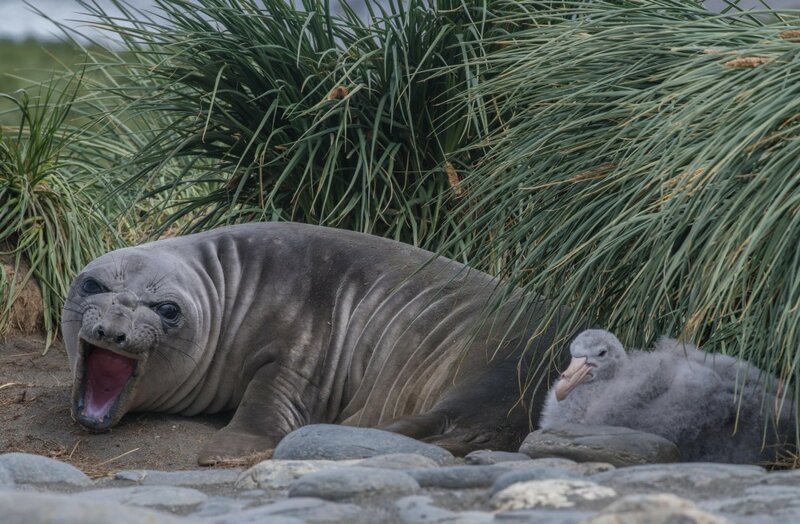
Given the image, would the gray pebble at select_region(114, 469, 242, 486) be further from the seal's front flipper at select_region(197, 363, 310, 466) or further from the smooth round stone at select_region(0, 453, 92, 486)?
the seal's front flipper at select_region(197, 363, 310, 466)

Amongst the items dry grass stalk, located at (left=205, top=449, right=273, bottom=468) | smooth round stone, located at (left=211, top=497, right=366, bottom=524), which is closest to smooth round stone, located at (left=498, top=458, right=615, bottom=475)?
smooth round stone, located at (left=211, top=497, right=366, bottom=524)

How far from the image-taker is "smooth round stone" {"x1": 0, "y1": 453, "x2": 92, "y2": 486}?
318 cm

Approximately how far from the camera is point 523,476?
2678mm

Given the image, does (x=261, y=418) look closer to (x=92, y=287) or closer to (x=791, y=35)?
(x=92, y=287)

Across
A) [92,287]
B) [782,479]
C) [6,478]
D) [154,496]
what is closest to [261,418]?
[92,287]

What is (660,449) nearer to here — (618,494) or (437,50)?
(618,494)

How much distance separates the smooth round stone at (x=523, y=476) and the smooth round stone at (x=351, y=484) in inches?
7.3

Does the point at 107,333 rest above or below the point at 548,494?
below

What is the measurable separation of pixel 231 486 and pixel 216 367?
1521 mm

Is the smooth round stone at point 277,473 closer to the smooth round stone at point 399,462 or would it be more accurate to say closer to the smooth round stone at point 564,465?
the smooth round stone at point 399,462

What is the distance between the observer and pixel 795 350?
3.19 metres

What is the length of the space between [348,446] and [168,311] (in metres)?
1.34

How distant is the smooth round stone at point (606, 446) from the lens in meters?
3.15

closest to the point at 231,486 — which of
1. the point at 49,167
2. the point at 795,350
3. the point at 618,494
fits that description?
the point at 618,494
